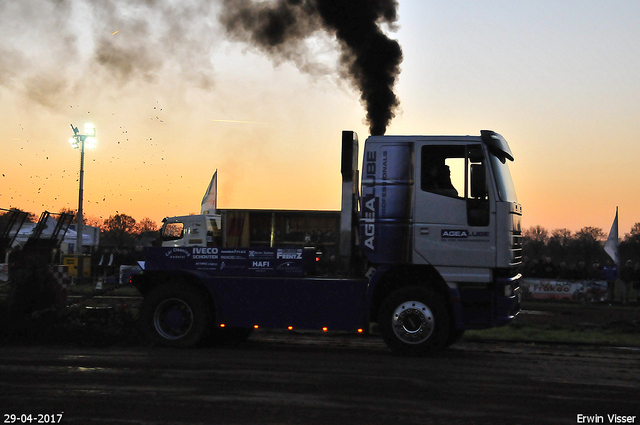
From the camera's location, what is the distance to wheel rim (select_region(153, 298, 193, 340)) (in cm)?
1020

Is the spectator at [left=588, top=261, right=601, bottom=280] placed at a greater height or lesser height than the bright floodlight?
lesser

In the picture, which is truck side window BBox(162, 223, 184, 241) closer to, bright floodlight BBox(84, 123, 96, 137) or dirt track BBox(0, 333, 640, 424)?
dirt track BBox(0, 333, 640, 424)

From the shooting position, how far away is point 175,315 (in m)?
10.2

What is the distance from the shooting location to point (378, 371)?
822 centimetres

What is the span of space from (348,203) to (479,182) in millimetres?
1969

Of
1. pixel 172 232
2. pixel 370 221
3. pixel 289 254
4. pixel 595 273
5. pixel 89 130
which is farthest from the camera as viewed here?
pixel 89 130

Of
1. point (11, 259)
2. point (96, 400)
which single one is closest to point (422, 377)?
point (96, 400)

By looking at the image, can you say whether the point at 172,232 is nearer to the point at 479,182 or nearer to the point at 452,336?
the point at 452,336

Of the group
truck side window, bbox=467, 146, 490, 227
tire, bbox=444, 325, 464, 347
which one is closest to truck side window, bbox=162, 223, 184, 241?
tire, bbox=444, 325, 464, 347

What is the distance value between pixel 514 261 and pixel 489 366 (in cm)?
157

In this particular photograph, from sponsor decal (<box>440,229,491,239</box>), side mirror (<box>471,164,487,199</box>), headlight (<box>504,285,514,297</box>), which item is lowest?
headlight (<box>504,285,514,297</box>)

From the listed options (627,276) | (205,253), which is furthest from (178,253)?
(627,276)

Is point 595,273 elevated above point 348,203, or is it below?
below

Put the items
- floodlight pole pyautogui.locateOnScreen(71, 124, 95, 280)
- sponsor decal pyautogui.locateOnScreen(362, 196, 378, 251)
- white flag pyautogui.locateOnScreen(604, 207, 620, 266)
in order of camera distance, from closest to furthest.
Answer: sponsor decal pyautogui.locateOnScreen(362, 196, 378, 251), white flag pyautogui.locateOnScreen(604, 207, 620, 266), floodlight pole pyautogui.locateOnScreen(71, 124, 95, 280)
